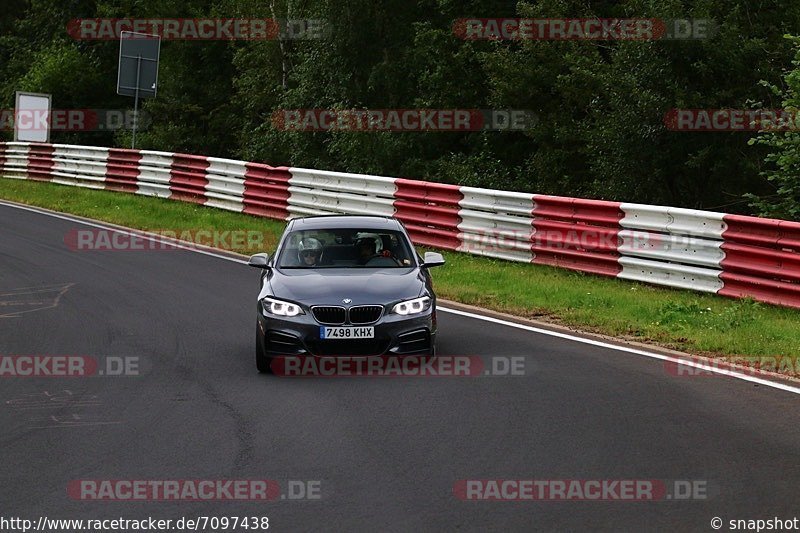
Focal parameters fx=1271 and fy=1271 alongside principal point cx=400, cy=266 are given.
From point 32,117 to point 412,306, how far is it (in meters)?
34.9

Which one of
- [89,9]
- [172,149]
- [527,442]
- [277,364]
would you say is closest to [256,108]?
[172,149]

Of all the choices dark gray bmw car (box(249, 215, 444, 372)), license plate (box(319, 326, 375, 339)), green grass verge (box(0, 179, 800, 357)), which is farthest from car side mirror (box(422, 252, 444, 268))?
green grass verge (box(0, 179, 800, 357))

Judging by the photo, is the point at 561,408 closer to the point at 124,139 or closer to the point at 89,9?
the point at 124,139

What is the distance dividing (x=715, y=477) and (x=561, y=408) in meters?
2.32

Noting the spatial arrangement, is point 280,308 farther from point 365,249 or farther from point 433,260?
point 433,260

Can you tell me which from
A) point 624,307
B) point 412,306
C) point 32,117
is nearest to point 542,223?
point 624,307

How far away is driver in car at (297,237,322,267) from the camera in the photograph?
12812 mm

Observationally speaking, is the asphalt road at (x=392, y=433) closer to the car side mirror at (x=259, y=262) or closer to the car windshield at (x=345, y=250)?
the car side mirror at (x=259, y=262)

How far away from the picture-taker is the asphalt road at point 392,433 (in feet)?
23.7

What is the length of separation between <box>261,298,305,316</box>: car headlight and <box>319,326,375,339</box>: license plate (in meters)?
0.28

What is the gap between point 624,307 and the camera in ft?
50.8

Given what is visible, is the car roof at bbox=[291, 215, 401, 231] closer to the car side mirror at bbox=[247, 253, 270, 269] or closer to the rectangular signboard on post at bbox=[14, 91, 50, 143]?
the car side mirror at bbox=[247, 253, 270, 269]

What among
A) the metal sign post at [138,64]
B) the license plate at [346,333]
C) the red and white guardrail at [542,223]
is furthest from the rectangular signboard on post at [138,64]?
the license plate at [346,333]

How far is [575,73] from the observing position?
28.3 meters
